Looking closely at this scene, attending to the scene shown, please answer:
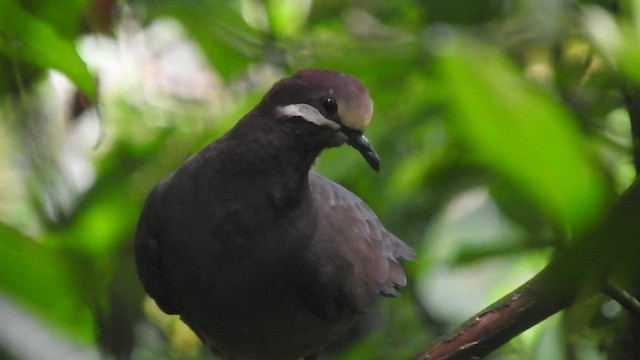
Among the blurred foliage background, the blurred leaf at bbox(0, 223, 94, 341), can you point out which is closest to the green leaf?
the blurred foliage background

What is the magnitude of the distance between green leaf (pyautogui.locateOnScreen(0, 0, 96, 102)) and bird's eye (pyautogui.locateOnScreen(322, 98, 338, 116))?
0.45m

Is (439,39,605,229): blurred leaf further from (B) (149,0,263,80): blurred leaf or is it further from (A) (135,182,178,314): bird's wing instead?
(A) (135,182,178,314): bird's wing

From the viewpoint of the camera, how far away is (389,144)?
1209mm

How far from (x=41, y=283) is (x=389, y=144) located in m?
0.83

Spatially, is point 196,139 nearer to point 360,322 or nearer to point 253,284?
point 253,284

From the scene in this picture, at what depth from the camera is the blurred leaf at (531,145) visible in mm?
364

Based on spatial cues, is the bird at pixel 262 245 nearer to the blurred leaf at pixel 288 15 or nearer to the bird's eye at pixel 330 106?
the bird's eye at pixel 330 106

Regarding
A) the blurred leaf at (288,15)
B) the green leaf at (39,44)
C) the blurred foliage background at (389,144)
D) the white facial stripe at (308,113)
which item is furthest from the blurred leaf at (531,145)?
the blurred leaf at (288,15)

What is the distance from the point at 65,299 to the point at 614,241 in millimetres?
264

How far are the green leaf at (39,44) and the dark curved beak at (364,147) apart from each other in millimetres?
445

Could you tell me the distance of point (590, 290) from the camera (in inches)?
15.7

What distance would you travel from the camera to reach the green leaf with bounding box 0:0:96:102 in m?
0.73

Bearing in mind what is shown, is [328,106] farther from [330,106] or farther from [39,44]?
[39,44]

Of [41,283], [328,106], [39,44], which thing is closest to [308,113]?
[328,106]
